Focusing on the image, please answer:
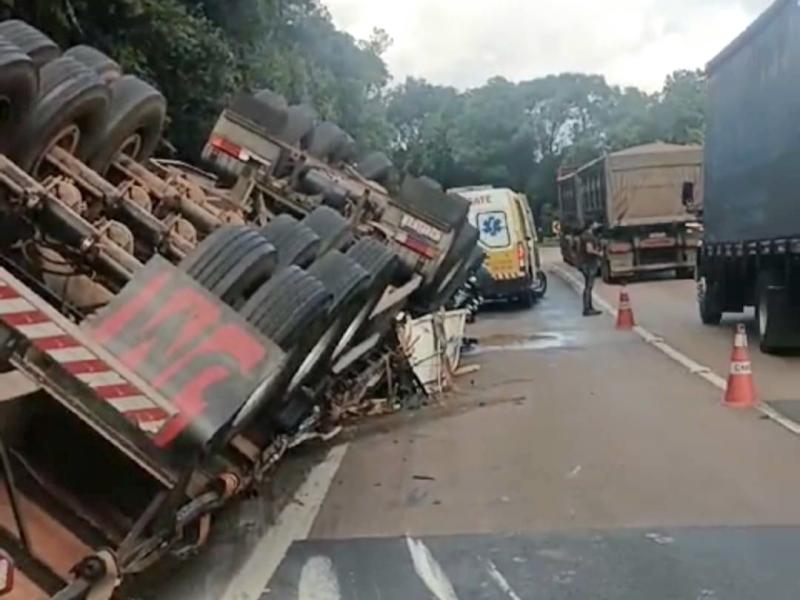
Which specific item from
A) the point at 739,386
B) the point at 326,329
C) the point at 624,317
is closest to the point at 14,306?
the point at 326,329

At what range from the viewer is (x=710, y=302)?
21.8m

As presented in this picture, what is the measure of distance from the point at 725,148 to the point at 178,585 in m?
15.0

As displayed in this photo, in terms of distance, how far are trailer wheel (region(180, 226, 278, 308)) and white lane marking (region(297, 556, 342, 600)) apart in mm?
1568

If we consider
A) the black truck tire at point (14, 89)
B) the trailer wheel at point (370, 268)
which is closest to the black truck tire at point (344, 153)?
the trailer wheel at point (370, 268)

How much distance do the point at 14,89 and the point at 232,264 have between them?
1250mm

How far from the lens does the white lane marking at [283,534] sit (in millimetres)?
6449

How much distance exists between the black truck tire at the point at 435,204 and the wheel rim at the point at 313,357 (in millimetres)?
5734

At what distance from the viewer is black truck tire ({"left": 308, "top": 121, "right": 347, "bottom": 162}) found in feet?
47.0

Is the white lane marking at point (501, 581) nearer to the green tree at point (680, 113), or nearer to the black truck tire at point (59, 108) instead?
the black truck tire at point (59, 108)

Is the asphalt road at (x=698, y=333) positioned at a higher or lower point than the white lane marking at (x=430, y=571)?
lower

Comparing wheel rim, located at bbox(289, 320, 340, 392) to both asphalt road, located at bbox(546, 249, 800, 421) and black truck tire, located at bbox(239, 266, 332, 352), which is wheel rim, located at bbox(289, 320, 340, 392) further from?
asphalt road, located at bbox(546, 249, 800, 421)

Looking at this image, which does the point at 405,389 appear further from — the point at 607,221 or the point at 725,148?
the point at 607,221

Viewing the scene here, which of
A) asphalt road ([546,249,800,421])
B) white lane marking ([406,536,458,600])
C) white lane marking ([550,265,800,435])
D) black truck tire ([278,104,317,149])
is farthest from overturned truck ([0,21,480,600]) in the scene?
asphalt road ([546,249,800,421])

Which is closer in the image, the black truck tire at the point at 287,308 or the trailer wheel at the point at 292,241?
the black truck tire at the point at 287,308
